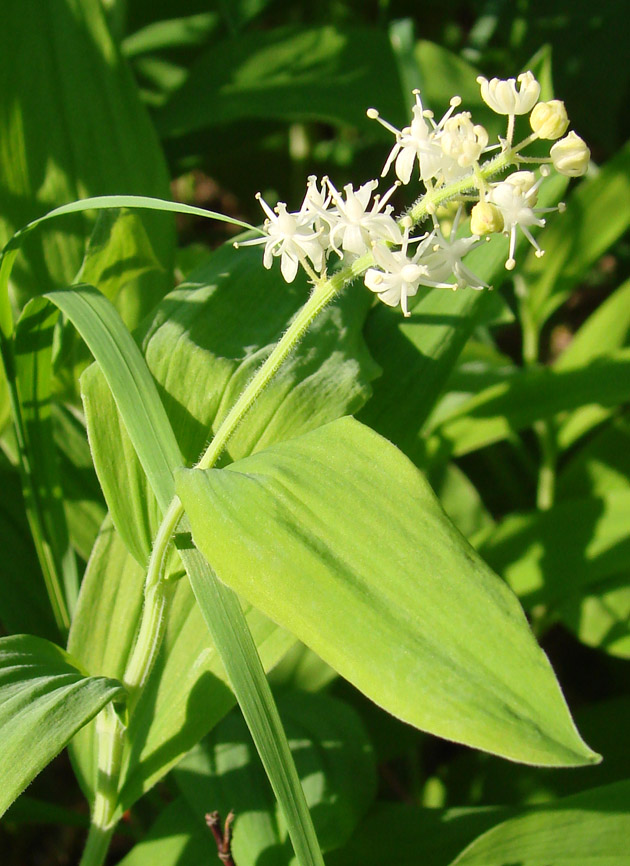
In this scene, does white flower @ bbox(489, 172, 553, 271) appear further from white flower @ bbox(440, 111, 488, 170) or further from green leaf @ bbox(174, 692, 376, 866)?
green leaf @ bbox(174, 692, 376, 866)

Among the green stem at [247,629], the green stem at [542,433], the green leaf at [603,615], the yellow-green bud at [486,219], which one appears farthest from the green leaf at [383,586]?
the green stem at [542,433]

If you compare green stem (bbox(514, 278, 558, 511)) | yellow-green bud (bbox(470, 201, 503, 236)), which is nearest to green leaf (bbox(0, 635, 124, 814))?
yellow-green bud (bbox(470, 201, 503, 236))

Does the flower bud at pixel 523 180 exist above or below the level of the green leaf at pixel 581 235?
above

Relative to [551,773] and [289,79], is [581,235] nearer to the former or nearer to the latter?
[289,79]

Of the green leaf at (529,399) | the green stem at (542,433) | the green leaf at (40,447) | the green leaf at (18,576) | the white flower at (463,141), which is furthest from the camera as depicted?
the green stem at (542,433)

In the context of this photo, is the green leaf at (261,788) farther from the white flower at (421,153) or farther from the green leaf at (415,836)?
the white flower at (421,153)

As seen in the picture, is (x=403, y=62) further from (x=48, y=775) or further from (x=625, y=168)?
(x=48, y=775)
